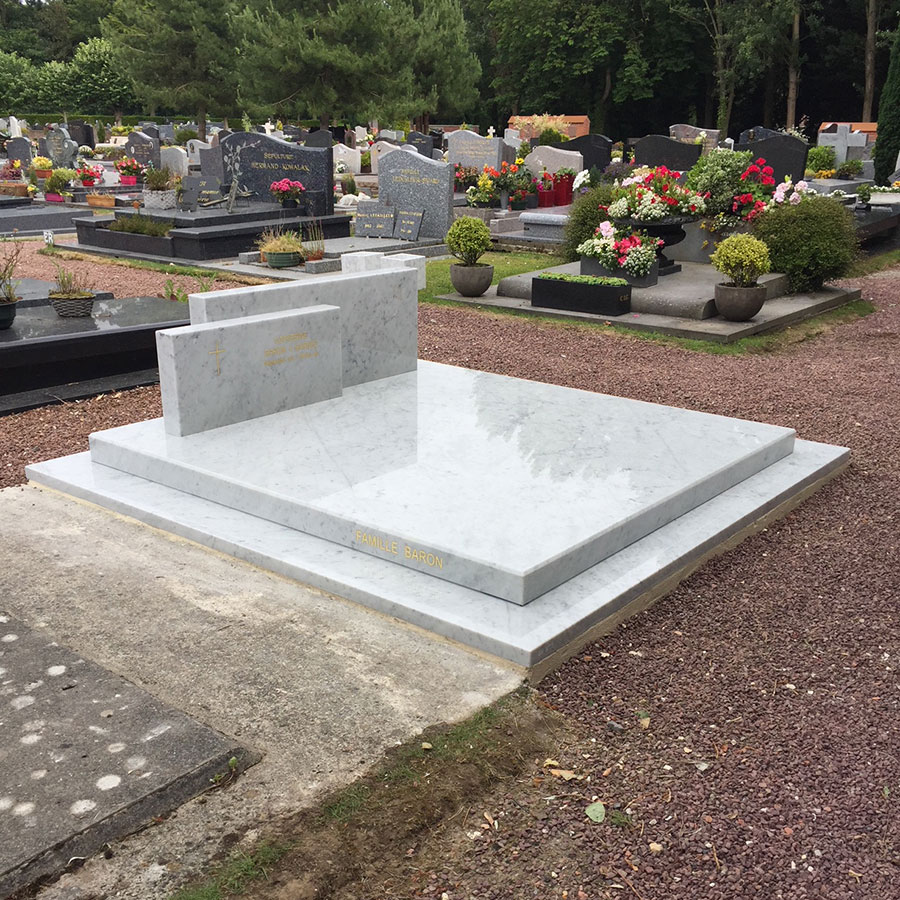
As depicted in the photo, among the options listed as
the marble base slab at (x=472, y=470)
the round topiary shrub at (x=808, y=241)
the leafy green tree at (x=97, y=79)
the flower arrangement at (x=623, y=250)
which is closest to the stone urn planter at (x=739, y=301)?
the flower arrangement at (x=623, y=250)

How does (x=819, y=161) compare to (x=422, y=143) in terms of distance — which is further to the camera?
(x=422, y=143)

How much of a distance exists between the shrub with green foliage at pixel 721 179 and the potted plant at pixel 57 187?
15336 millimetres

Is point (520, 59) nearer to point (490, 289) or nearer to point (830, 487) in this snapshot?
point (490, 289)

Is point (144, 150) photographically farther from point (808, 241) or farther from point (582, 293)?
point (808, 241)

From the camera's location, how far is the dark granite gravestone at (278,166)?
1705cm

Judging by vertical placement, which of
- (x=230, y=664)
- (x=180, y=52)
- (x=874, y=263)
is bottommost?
(x=230, y=664)

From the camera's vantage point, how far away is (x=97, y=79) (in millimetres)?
53094

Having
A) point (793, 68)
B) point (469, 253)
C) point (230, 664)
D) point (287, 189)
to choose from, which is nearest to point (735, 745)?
point (230, 664)

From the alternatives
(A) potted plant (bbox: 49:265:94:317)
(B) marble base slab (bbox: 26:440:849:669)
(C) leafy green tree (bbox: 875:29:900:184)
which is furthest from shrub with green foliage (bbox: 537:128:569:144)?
(B) marble base slab (bbox: 26:440:849:669)

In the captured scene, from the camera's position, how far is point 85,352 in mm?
8336

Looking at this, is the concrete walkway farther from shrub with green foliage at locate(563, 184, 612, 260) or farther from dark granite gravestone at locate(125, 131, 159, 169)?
dark granite gravestone at locate(125, 131, 159, 169)

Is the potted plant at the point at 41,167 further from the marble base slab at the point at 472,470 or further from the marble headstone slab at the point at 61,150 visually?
the marble base slab at the point at 472,470

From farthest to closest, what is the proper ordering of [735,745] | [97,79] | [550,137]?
[97,79] → [550,137] → [735,745]

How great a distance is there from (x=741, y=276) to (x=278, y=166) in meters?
9.54
